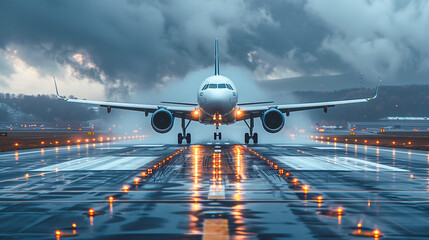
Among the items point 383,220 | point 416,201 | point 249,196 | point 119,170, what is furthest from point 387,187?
point 119,170

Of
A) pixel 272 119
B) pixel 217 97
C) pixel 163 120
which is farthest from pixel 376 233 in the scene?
pixel 163 120

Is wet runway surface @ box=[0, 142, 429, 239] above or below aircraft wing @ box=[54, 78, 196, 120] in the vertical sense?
below

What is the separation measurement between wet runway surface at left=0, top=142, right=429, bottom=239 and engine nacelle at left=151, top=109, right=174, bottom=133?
2041cm

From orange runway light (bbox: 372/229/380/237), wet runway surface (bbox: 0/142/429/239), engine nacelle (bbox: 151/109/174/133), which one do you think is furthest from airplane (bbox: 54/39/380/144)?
orange runway light (bbox: 372/229/380/237)

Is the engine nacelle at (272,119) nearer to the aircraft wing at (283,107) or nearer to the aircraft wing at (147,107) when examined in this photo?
the aircraft wing at (283,107)

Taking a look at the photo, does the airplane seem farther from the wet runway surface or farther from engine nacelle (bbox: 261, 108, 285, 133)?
the wet runway surface

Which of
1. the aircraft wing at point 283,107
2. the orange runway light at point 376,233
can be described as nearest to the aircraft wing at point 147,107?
the aircraft wing at point 283,107

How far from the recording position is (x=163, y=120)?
42781mm

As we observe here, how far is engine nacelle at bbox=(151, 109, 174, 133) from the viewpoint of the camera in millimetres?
42594

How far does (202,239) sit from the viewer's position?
8797mm

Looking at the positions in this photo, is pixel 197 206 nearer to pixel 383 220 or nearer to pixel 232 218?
pixel 232 218

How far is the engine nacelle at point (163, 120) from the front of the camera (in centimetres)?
4259

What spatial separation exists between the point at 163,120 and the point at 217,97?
631cm

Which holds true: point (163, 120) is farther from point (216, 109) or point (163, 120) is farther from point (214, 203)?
point (214, 203)
